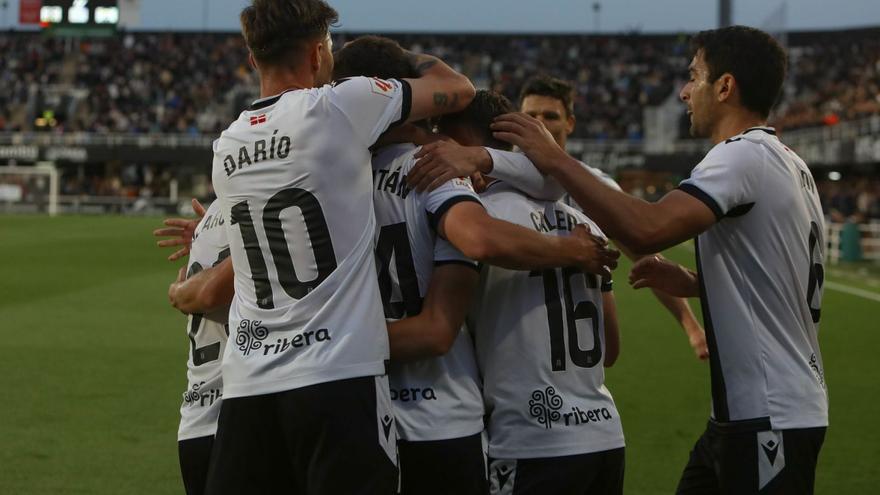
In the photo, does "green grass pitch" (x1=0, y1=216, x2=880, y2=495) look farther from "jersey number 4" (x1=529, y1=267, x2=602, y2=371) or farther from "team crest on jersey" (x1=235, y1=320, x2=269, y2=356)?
"team crest on jersey" (x1=235, y1=320, x2=269, y2=356)

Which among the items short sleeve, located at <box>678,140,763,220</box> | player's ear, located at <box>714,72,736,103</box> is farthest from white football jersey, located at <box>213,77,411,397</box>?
player's ear, located at <box>714,72,736,103</box>

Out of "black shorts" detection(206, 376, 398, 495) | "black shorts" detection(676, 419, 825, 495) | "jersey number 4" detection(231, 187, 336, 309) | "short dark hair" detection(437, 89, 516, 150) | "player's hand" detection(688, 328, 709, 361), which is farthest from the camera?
"player's hand" detection(688, 328, 709, 361)

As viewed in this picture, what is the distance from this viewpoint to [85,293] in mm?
16641

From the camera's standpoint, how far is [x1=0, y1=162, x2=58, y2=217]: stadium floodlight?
4569 cm

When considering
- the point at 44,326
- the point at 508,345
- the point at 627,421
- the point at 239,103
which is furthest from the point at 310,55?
the point at 239,103

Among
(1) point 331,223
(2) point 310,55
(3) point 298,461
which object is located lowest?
(3) point 298,461

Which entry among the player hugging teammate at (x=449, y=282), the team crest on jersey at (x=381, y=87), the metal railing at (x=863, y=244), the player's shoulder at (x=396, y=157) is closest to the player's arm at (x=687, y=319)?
the player hugging teammate at (x=449, y=282)

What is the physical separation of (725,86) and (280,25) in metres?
1.46

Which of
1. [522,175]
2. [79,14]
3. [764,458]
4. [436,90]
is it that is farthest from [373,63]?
[79,14]

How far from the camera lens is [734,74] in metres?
3.51

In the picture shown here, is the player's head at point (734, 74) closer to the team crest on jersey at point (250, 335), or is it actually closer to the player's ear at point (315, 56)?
the player's ear at point (315, 56)

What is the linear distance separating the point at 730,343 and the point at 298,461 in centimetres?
142

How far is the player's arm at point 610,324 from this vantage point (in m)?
3.90

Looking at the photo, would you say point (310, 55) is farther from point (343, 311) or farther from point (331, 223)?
point (343, 311)
